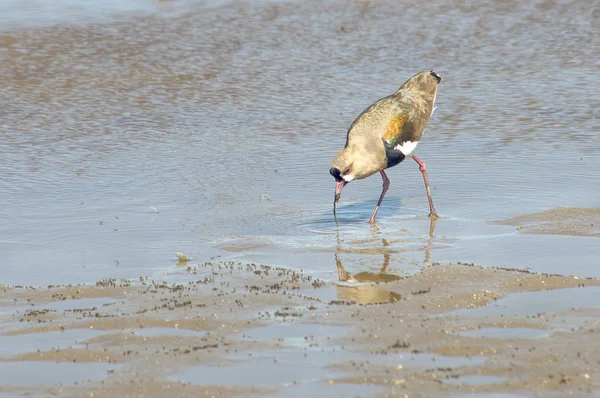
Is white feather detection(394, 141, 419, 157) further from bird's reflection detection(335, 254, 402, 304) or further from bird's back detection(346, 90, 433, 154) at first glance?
bird's reflection detection(335, 254, 402, 304)

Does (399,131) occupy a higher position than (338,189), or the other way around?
(399,131)

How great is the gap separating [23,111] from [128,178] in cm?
365

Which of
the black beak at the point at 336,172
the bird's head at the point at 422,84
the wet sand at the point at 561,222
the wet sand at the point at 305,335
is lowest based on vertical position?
the wet sand at the point at 561,222

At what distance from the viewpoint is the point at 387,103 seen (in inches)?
450

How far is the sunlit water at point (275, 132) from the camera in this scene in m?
9.40

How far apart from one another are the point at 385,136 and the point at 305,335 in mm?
4464

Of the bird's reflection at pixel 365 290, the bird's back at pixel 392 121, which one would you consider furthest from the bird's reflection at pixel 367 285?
the bird's back at pixel 392 121

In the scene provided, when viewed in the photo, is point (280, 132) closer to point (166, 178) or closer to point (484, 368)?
point (166, 178)

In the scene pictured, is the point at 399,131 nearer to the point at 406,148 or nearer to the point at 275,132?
the point at 406,148

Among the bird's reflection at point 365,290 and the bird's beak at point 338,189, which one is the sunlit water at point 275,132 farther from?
the bird's beak at point 338,189

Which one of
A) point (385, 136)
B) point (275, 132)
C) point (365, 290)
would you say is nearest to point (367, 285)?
point (365, 290)

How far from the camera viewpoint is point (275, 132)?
13.9 metres

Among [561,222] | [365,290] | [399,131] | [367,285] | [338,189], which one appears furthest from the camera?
[399,131]

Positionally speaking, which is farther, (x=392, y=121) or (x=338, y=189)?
(x=392, y=121)
